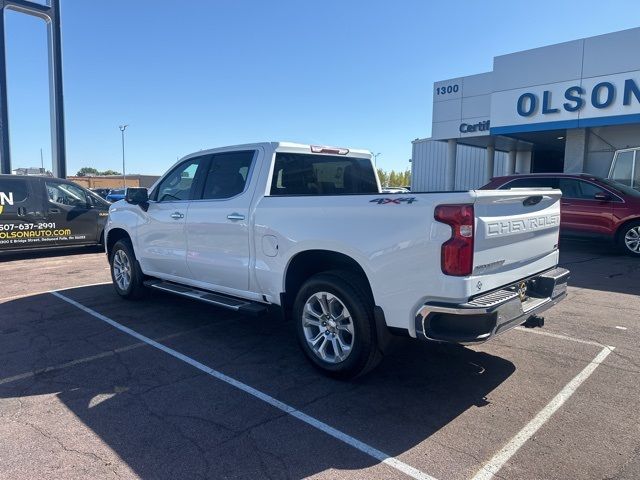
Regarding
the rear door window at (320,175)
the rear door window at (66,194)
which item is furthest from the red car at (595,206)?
the rear door window at (66,194)

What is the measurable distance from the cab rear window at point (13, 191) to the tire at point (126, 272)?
5098 mm

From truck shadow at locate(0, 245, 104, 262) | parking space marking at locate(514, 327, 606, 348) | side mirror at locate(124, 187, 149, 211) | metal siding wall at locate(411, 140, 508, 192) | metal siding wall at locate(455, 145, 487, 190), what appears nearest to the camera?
parking space marking at locate(514, 327, 606, 348)

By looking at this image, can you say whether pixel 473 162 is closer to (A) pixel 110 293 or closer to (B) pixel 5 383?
(A) pixel 110 293

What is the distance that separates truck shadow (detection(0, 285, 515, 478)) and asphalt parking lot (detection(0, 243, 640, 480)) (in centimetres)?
1

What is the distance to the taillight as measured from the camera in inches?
125

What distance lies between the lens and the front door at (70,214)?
11102mm

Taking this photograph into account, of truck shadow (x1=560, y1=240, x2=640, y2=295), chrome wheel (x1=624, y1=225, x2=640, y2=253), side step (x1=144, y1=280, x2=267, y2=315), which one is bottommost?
truck shadow (x1=560, y1=240, x2=640, y2=295)

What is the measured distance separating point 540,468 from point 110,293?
6.37 meters

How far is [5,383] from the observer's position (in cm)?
401

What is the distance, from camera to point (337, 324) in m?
3.96

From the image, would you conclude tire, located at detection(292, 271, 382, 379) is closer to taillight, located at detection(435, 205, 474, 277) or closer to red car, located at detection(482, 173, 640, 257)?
taillight, located at detection(435, 205, 474, 277)

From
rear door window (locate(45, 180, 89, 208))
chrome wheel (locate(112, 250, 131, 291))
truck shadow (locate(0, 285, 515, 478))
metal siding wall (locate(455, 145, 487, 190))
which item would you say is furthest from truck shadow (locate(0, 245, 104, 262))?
metal siding wall (locate(455, 145, 487, 190))

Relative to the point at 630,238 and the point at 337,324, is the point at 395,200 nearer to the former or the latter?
the point at 337,324

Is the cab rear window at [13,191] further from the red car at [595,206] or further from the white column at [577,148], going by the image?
the white column at [577,148]
